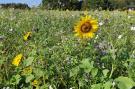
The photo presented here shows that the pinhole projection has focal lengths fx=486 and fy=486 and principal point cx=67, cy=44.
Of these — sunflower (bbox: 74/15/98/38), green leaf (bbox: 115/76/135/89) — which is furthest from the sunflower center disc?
green leaf (bbox: 115/76/135/89)

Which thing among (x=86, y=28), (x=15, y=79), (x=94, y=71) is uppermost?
(x=86, y=28)

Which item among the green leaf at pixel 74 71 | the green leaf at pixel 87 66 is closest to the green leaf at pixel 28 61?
the green leaf at pixel 74 71

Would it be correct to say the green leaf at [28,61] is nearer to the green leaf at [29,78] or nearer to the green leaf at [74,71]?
the green leaf at [29,78]

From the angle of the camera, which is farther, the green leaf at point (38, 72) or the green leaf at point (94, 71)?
the green leaf at point (38, 72)

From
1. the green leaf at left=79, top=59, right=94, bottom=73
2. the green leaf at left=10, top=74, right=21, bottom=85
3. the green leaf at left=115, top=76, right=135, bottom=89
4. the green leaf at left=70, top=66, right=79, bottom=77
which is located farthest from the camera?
the green leaf at left=10, top=74, right=21, bottom=85

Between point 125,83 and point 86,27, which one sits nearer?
point 125,83

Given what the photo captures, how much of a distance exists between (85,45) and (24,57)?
470mm

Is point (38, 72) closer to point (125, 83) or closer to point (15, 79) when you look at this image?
point (15, 79)

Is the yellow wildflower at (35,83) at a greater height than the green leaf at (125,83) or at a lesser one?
lesser

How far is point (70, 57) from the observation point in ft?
11.3

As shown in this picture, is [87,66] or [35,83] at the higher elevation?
[87,66]

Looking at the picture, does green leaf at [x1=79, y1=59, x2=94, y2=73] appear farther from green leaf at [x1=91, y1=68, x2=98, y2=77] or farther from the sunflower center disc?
the sunflower center disc

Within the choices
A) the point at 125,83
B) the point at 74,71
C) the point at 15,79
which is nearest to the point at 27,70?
the point at 15,79

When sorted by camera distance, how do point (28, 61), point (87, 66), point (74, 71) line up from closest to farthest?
point (87, 66) → point (74, 71) → point (28, 61)
